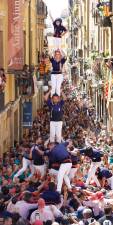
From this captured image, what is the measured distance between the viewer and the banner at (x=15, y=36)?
25484mm

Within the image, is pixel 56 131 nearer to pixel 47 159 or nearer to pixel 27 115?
pixel 47 159

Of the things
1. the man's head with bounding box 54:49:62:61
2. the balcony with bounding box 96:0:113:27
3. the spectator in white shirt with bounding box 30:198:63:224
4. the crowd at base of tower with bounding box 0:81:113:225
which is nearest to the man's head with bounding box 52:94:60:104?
the man's head with bounding box 54:49:62:61

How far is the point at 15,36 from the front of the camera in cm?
2598

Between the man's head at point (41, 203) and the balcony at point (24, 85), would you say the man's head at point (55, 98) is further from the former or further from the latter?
the balcony at point (24, 85)

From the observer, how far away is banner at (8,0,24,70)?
25.5 metres

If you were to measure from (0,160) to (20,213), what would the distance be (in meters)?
9.70

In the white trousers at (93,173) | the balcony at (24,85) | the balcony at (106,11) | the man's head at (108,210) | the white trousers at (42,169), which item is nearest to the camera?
the man's head at (108,210)

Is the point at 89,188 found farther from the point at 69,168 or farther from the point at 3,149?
the point at 3,149

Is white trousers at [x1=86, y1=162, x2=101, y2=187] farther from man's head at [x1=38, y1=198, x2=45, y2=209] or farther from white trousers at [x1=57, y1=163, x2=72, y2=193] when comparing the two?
man's head at [x1=38, y1=198, x2=45, y2=209]

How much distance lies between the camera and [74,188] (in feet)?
47.8

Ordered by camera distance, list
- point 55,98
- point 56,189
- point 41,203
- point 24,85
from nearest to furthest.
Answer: point 41,203
point 56,189
point 55,98
point 24,85

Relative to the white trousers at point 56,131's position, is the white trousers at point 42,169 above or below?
below

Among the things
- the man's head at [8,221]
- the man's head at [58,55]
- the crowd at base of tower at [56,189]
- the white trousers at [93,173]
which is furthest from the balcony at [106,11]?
the man's head at [8,221]

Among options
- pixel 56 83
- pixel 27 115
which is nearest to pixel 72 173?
pixel 56 83
